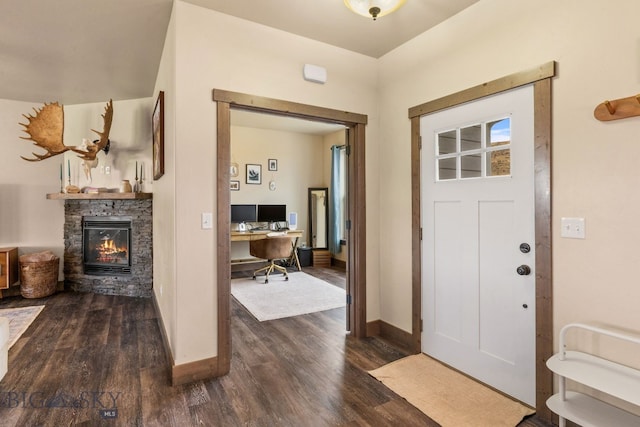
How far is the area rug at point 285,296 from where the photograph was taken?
402cm

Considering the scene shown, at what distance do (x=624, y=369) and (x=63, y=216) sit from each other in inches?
243

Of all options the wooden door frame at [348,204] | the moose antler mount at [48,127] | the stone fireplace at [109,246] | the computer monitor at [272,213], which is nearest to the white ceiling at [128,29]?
the moose antler mount at [48,127]

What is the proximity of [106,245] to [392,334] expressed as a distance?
414 cm

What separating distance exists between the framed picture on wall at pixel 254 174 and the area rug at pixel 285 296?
74.1 inches

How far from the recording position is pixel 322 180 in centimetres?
721

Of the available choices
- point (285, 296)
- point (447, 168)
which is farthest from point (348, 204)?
point (285, 296)

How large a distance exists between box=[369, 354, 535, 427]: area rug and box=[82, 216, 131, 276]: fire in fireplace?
3.92 meters

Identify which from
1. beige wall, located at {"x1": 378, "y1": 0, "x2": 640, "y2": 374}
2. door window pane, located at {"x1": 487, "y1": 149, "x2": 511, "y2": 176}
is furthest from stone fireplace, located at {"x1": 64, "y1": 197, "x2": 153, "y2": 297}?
beige wall, located at {"x1": 378, "y1": 0, "x2": 640, "y2": 374}

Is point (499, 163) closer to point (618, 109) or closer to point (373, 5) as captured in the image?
point (618, 109)

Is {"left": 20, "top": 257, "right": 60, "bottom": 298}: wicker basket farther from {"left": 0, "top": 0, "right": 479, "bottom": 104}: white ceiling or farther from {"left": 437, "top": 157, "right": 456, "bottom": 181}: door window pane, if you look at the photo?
{"left": 437, "top": 157, "right": 456, "bottom": 181}: door window pane

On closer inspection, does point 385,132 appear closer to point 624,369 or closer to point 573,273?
point 573,273

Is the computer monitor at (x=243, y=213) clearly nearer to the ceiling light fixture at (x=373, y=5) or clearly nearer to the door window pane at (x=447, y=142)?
→ the door window pane at (x=447, y=142)

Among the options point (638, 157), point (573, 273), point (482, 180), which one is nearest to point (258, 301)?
point (482, 180)

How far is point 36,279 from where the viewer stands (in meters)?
4.45
